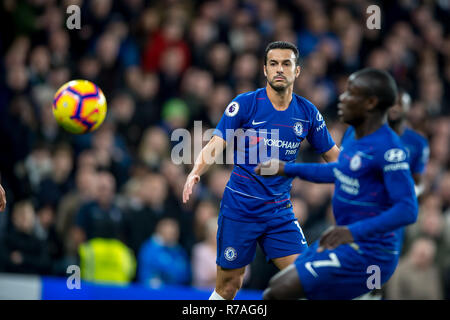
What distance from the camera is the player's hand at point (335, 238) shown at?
433 cm

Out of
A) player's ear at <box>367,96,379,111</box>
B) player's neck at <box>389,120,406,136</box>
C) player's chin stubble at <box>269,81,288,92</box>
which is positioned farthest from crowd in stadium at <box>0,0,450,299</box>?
player's ear at <box>367,96,379,111</box>

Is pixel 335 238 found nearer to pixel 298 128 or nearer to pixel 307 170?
pixel 307 170

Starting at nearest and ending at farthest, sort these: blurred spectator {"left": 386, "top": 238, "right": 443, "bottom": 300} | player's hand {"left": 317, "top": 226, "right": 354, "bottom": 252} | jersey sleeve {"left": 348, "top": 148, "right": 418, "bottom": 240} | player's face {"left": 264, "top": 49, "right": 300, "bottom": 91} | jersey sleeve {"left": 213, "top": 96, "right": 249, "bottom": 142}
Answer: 1. jersey sleeve {"left": 348, "top": 148, "right": 418, "bottom": 240}
2. player's hand {"left": 317, "top": 226, "right": 354, "bottom": 252}
3. player's face {"left": 264, "top": 49, "right": 300, "bottom": 91}
4. jersey sleeve {"left": 213, "top": 96, "right": 249, "bottom": 142}
5. blurred spectator {"left": 386, "top": 238, "right": 443, "bottom": 300}

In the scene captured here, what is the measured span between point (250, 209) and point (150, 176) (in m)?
3.87

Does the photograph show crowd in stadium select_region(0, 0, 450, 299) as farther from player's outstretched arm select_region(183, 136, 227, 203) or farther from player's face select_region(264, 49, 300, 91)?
player's face select_region(264, 49, 300, 91)

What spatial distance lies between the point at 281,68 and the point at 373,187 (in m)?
1.46

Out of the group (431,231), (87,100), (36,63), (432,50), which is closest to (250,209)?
(87,100)

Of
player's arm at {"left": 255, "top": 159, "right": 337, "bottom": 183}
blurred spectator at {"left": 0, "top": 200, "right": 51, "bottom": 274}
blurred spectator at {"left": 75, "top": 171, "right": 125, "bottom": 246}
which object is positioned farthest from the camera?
blurred spectator at {"left": 75, "top": 171, "right": 125, "bottom": 246}

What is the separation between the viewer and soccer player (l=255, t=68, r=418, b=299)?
4.36 m

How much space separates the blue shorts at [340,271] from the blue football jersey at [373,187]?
0.09 metres

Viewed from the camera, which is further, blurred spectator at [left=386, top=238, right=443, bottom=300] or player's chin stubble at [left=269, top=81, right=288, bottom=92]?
blurred spectator at [left=386, top=238, right=443, bottom=300]

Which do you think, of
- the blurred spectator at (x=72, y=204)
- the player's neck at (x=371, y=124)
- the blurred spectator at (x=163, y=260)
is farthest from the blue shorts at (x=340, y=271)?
the blurred spectator at (x=72, y=204)

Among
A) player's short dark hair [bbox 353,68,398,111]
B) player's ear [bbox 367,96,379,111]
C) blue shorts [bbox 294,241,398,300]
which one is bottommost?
blue shorts [bbox 294,241,398,300]

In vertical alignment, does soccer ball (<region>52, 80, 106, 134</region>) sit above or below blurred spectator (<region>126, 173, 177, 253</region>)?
above
